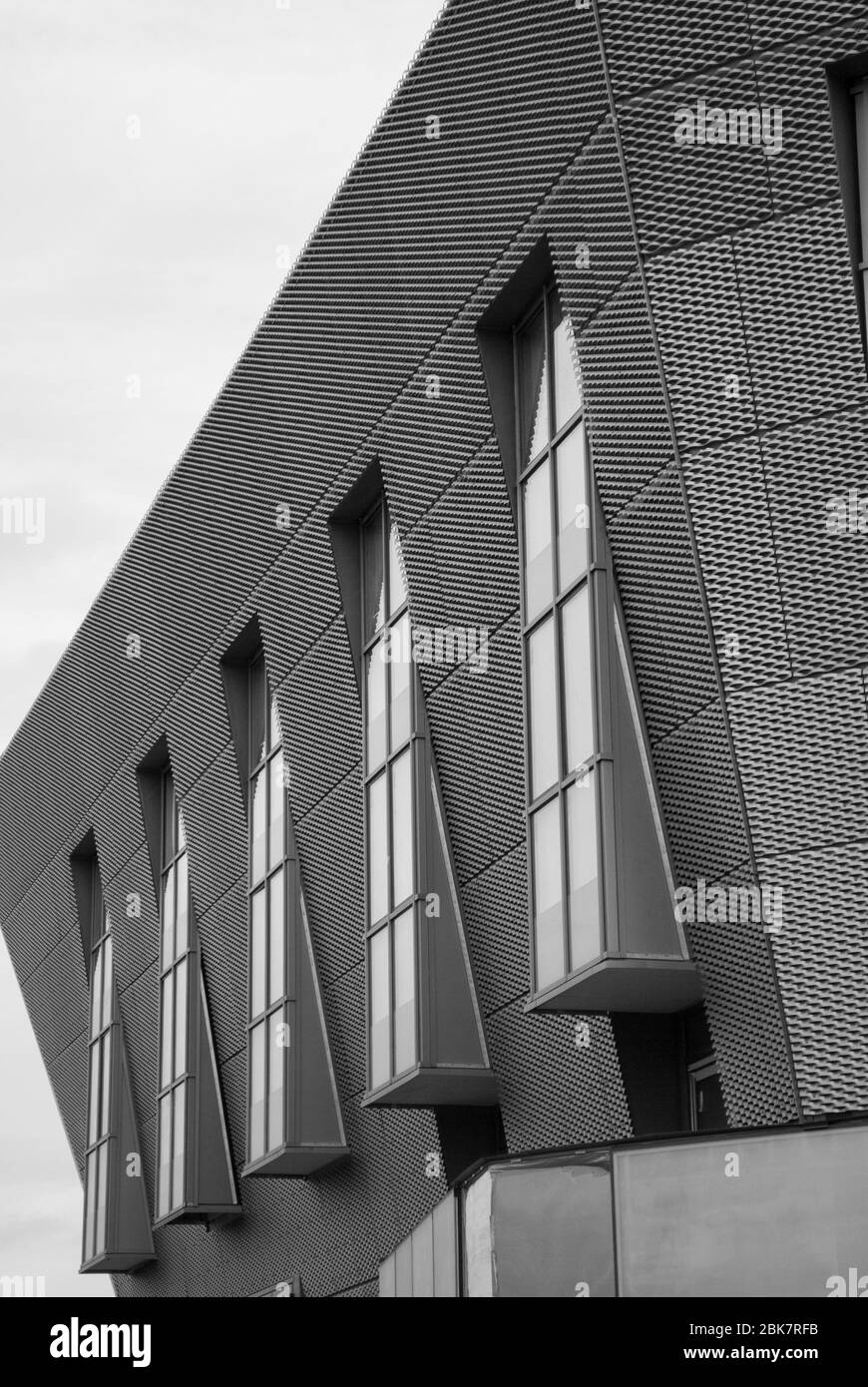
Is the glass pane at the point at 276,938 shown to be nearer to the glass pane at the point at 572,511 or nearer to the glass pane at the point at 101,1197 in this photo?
the glass pane at the point at 572,511

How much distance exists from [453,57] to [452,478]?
444cm

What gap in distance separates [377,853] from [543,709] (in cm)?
498

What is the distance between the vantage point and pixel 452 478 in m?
20.9

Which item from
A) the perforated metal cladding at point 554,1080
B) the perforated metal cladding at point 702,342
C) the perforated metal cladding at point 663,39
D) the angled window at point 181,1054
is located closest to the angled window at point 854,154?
the perforated metal cladding at point 663,39

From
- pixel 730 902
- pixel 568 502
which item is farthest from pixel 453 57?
pixel 730 902

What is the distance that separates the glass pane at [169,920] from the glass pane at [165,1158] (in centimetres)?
220

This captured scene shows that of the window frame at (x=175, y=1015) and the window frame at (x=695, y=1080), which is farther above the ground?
the window frame at (x=175, y=1015)

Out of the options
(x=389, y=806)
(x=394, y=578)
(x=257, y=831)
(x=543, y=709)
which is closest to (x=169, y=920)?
(x=257, y=831)

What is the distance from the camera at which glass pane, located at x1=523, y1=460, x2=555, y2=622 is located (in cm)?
1912

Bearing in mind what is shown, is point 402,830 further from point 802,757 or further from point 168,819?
point 168,819

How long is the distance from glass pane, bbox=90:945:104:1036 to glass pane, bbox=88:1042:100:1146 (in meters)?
0.37

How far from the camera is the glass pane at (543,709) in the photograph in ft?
61.4
